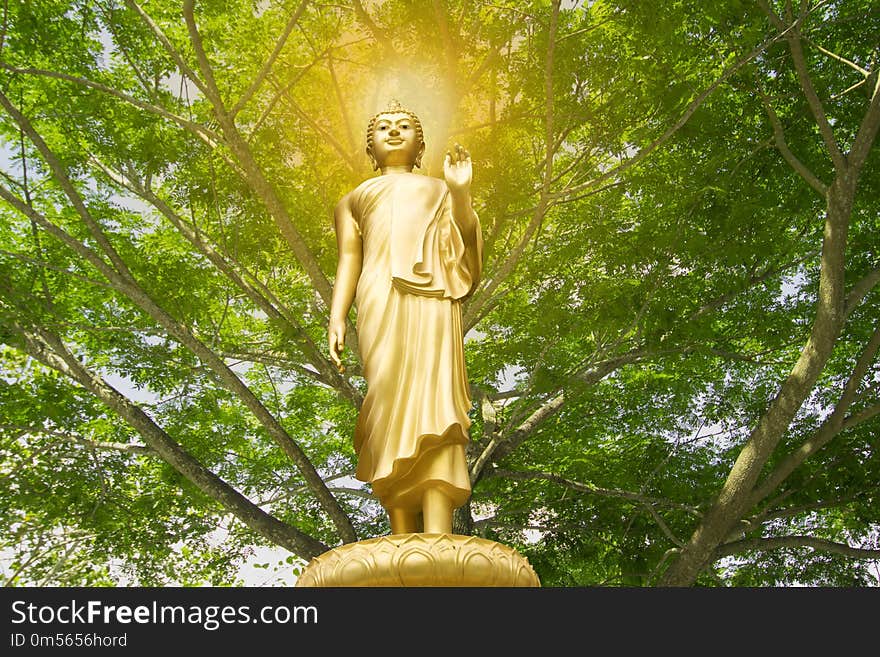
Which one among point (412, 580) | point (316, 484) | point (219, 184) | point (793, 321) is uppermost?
point (219, 184)

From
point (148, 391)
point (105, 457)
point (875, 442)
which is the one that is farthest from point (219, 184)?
point (875, 442)

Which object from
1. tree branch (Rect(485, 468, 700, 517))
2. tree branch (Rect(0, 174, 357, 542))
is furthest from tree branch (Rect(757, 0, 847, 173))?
tree branch (Rect(0, 174, 357, 542))

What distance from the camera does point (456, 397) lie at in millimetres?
4387

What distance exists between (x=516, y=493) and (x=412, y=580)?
24.7ft

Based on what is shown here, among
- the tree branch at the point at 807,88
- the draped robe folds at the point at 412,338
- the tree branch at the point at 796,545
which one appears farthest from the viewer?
the tree branch at the point at 796,545

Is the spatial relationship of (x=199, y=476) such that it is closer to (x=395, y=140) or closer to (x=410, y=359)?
(x=395, y=140)

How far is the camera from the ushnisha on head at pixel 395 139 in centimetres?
→ 529

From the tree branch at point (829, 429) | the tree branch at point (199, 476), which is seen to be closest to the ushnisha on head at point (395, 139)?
the tree branch at point (199, 476)

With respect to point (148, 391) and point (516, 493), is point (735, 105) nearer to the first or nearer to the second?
point (516, 493)

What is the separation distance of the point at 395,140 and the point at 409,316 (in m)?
1.22

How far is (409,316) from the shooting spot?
461cm

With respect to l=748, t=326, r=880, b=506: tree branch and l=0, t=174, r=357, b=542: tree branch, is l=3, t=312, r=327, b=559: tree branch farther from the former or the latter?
l=748, t=326, r=880, b=506: tree branch

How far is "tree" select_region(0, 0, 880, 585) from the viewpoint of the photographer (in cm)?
816

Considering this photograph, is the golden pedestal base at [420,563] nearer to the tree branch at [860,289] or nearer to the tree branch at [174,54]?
the tree branch at [174,54]
